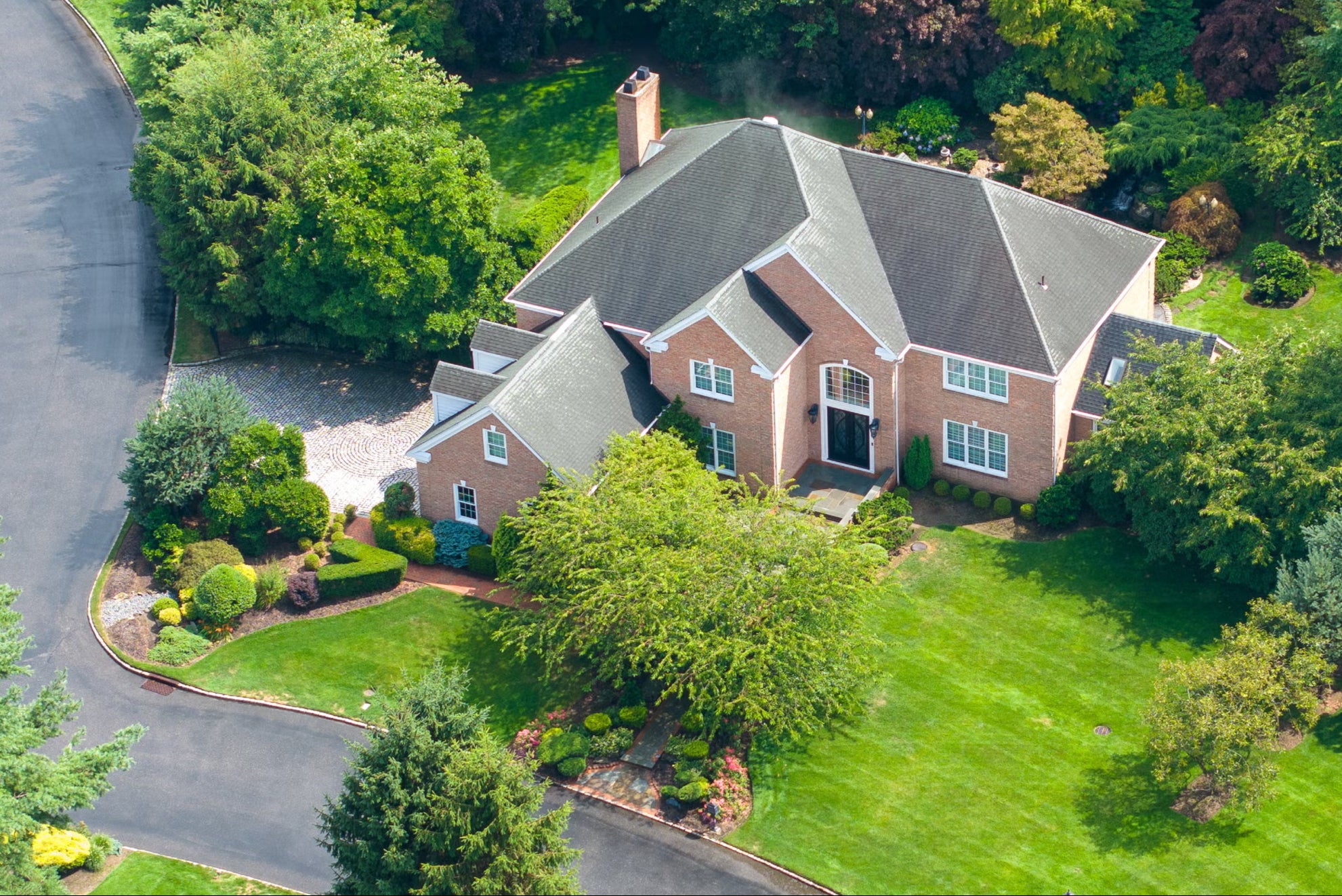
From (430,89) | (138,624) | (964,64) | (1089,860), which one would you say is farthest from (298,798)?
(964,64)

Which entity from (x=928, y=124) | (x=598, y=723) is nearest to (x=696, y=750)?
(x=598, y=723)

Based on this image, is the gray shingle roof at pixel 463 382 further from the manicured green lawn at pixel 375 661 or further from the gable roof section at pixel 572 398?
the manicured green lawn at pixel 375 661

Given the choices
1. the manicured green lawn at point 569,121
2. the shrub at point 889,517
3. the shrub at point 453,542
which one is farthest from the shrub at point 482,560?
the manicured green lawn at point 569,121

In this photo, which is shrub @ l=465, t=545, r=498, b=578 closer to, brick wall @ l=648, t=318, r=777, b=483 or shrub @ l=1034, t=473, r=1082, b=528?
brick wall @ l=648, t=318, r=777, b=483

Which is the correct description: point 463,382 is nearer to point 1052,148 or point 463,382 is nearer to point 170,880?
point 170,880

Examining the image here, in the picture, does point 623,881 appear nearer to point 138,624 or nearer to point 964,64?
point 138,624

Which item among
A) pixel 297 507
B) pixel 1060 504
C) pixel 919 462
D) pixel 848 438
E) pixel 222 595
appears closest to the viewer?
pixel 222 595
